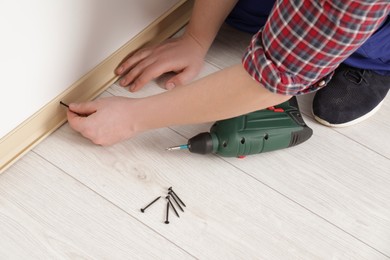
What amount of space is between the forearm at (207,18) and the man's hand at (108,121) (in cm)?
26

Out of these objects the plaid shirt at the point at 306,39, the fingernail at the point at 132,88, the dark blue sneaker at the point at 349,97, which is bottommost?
the dark blue sneaker at the point at 349,97

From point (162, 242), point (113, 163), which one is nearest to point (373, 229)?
point (162, 242)

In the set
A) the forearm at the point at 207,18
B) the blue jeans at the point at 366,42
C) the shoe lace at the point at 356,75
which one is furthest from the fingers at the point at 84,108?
the shoe lace at the point at 356,75

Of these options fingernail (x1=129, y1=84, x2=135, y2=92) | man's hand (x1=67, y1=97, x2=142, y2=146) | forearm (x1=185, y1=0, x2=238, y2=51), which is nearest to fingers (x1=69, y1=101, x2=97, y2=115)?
man's hand (x1=67, y1=97, x2=142, y2=146)

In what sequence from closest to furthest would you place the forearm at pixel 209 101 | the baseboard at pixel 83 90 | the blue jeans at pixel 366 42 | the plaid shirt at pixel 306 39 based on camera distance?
the plaid shirt at pixel 306 39
the forearm at pixel 209 101
the baseboard at pixel 83 90
the blue jeans at pixel 366 42

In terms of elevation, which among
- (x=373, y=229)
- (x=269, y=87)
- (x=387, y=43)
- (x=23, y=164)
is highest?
(x=269, y=87)

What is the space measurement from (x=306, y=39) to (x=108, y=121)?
0.41 meters

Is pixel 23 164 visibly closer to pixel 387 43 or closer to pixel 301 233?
pixel 301 233

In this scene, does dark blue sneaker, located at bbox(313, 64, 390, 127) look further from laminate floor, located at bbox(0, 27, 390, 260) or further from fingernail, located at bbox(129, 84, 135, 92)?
fingernail, located at bbox(129, 84, 135, 92)

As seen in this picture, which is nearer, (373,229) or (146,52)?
(373,229)

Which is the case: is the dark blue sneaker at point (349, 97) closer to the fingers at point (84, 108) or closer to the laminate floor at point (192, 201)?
the laminate floor at point (192, 201)

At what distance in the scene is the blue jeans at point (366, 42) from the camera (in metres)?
0.98

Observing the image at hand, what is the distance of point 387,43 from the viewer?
100 centimetres

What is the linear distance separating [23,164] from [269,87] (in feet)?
1.61
